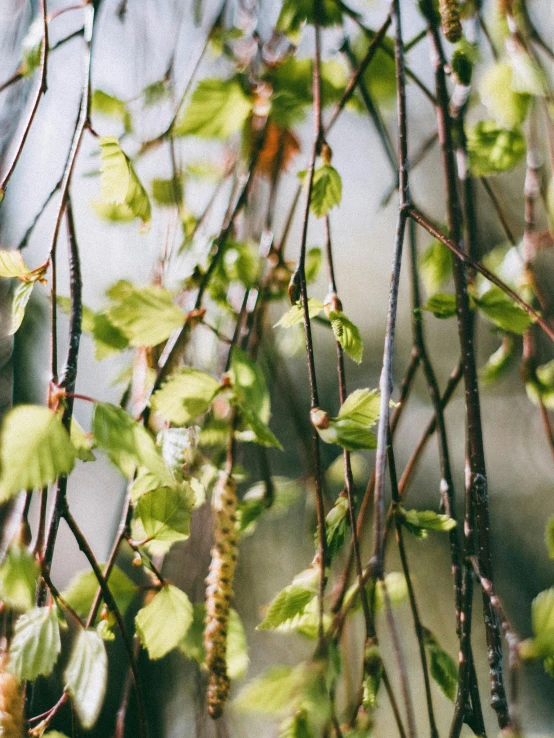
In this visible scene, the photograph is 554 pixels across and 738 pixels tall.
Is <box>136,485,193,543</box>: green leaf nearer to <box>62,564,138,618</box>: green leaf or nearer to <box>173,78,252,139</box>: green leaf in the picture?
<box>62,564,138,618</box>: green leaf

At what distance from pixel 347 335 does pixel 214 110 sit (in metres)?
0.26

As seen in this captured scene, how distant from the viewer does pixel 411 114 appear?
3.34 ft

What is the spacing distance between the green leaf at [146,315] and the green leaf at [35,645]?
0.59 feet

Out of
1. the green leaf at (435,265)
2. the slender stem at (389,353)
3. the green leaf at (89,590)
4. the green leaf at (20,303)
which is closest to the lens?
the slender stem at (389,353)

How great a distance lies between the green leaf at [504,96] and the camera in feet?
1.74

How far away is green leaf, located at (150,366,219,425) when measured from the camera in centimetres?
39

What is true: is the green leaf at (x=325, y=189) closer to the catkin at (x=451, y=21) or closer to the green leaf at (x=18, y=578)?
the catkin at (x=451, y=21)

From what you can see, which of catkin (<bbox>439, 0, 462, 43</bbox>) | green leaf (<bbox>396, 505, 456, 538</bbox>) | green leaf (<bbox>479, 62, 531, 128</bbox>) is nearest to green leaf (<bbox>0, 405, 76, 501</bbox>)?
green leaf (<bbox>396, 505, 456, 538</bbox>)

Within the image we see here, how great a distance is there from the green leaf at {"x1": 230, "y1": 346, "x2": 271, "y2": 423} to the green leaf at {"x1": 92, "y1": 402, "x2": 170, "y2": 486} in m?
Result: 0.07

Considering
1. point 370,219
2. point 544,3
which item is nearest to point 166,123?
point 370,219

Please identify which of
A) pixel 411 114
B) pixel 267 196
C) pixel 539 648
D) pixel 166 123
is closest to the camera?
pixel 539 648

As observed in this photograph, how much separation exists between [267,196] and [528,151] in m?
0.35

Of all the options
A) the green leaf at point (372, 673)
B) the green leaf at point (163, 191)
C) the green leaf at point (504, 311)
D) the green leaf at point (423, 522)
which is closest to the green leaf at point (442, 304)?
the green leaf at point (504, 311)

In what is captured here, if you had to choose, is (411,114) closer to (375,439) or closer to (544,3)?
(544,3)
